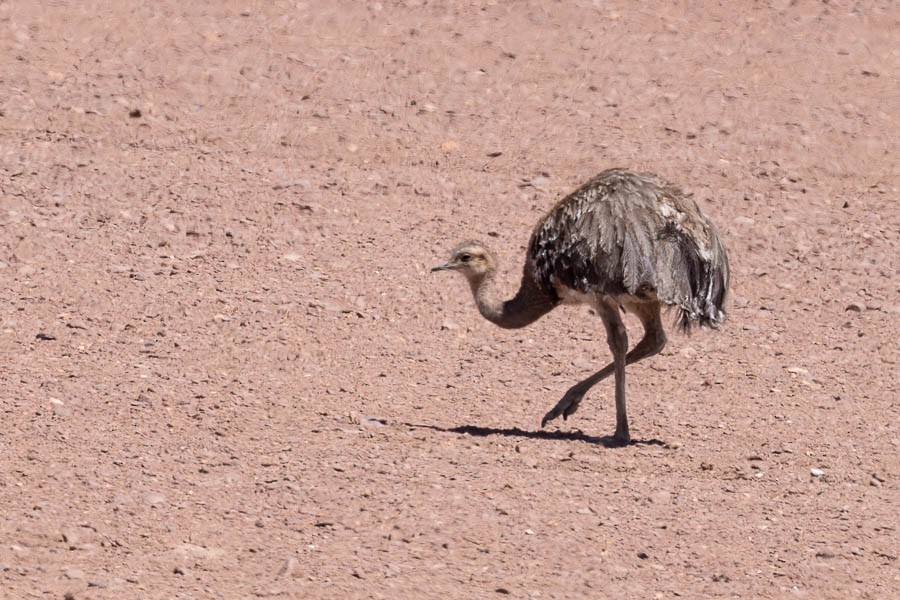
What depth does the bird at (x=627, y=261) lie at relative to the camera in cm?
1035

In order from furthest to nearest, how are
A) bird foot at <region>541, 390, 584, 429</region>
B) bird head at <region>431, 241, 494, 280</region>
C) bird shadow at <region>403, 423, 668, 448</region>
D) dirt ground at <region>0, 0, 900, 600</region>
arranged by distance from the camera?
bird head at <region>431, 241, 494, 280</region> → bird foot at <region>541, 390, 584, 429</region> → bird shadow at <region>403, 423, 668, 448</region> → dirt ground at <region>0, 0, 900, 600</region>

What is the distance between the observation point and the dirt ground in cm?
900

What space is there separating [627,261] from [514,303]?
1.47 metres

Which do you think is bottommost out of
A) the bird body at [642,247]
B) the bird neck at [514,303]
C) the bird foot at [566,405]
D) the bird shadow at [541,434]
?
the bird shadow at [541,434]

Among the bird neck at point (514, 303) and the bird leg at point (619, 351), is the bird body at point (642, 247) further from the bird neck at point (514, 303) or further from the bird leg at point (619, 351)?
the bird neck at point (514, 303)

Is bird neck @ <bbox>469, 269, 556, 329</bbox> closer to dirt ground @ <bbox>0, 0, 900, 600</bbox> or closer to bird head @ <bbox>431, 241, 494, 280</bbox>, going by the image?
bird head @ <bbox>431, 241, 494, 280</bbox>

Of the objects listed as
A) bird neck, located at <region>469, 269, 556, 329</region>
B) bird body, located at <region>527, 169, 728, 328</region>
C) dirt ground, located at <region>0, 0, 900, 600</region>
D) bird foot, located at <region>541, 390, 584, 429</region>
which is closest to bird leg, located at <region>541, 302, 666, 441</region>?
bird foot, located at <region>541, 390, 584, 429</region>

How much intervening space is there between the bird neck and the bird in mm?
102

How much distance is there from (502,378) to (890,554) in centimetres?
357

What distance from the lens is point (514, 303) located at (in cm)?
1164

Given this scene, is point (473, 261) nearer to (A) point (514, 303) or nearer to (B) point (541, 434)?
(A) point (514, 303)

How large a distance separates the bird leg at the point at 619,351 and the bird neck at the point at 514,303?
588 mm

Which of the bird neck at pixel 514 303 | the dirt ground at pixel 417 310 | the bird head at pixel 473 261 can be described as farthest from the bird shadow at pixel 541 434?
the bird head at pixel 473 261

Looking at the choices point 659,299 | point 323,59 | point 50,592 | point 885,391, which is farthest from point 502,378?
point 323,59
